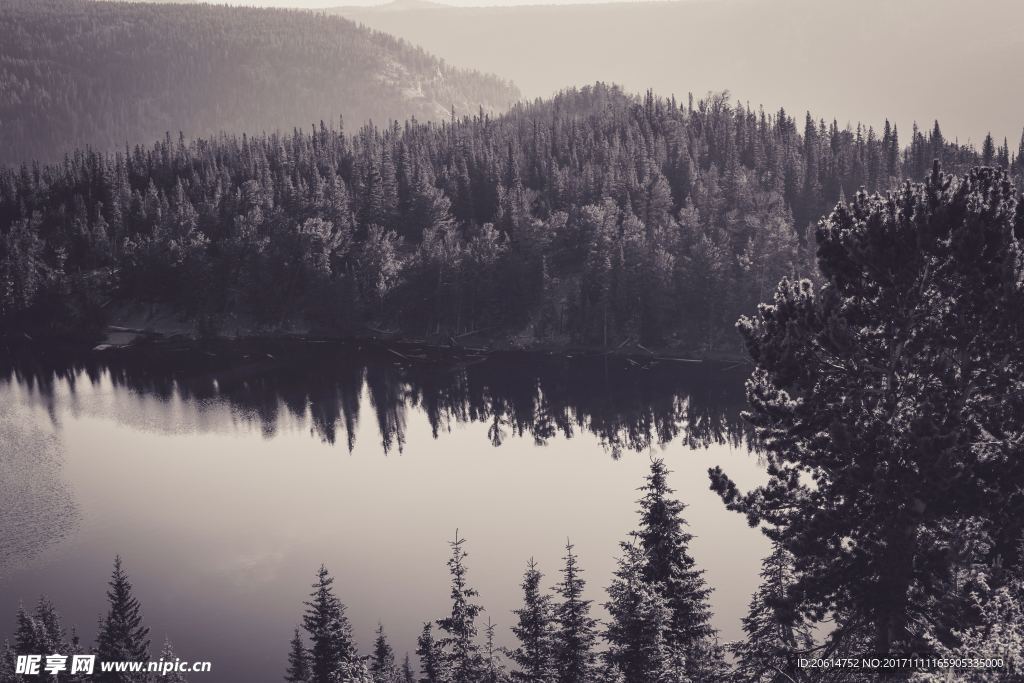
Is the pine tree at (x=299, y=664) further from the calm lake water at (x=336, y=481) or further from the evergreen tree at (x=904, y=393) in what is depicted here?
the evergreen tree at (x=904, y=393)

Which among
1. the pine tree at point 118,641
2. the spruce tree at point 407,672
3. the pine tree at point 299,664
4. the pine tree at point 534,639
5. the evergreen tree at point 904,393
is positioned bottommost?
the spruce tree at point 407,672

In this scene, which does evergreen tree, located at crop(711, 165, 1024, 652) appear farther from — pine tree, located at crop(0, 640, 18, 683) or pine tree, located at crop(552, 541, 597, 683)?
pine tree, located at crop(0, 640, 18, 683)

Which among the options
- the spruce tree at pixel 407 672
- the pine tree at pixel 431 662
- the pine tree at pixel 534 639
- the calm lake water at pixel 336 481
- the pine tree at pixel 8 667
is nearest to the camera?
the pine tree at pixel 534 639

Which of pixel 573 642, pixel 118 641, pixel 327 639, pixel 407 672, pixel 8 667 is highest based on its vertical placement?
pixel 573 642

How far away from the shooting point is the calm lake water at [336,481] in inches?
2228

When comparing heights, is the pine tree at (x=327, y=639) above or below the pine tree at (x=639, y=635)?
below

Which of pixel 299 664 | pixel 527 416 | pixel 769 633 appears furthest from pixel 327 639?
pixel 527 416

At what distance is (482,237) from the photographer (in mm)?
140125

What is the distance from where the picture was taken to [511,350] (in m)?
127

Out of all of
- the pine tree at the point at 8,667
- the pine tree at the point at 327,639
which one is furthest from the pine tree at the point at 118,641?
the pine tree at the point at 327,639

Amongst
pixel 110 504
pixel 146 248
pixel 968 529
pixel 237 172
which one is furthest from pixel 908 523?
pixel 237 172

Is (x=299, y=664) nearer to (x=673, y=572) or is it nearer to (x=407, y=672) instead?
(x=407, y=672)

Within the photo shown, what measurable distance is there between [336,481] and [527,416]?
24.9m

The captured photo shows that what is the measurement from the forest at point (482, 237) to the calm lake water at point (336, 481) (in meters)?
11.7
